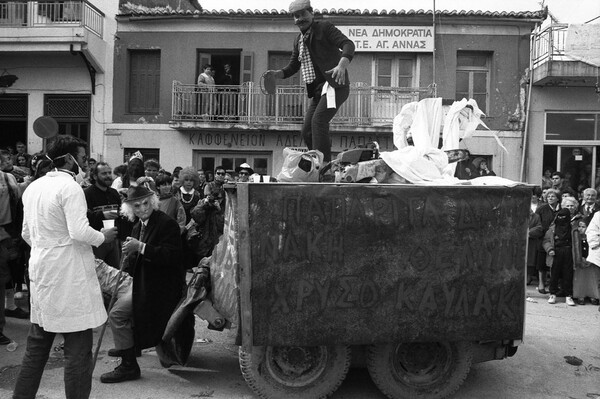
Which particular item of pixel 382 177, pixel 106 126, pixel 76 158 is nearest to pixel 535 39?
pixel 106 126

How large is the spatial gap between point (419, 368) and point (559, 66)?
13.6 m

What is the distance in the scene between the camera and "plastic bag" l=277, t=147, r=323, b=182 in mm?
4957

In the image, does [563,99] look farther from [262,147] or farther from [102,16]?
[102,16]

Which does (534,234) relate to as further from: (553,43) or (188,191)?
(553,43)

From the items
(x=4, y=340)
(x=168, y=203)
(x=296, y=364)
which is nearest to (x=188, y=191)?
(x=168, y=203)

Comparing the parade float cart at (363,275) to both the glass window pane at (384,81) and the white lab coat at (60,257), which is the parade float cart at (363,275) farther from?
the glass window pane at (384,81)

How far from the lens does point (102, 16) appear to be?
1798cm

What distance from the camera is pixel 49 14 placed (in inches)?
702

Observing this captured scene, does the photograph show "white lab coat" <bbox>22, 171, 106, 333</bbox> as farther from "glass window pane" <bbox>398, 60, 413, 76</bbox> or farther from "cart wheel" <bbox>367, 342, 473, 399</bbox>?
"glass window pane" <bbox>398, 60, 413, 76</bbox>

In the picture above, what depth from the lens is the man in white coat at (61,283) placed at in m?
3.86

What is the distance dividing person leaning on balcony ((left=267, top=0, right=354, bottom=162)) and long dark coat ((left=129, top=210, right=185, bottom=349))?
1.66 m

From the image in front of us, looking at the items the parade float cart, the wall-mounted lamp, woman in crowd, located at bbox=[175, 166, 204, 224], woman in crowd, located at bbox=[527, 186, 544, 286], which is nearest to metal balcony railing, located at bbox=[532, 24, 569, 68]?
woman in crowd, located at bbox=[527, 186, 544, 286]

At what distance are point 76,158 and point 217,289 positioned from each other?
151cm

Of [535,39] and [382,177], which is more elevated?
[535,39]
